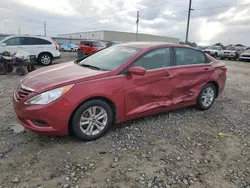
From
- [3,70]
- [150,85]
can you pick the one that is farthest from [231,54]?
[150,85]

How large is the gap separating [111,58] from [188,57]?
1.65m

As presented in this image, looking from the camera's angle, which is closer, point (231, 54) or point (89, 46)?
point (89, 46)

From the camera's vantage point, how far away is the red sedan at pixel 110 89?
2.84 m

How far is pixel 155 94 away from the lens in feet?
12.2

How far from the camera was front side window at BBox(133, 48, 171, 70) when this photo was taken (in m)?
3.58

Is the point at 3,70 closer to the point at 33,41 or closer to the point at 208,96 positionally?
the point at 33,41

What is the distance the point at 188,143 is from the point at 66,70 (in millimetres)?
2303

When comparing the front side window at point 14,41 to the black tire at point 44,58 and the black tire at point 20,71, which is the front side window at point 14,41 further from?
the black tire at point 20,71

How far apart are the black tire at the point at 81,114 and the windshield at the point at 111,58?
659 millimetres

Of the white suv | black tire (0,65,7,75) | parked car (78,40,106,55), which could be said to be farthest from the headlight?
parked car (78,40,106,55)

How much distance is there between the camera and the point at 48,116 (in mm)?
2791

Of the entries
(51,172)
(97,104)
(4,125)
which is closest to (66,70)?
(97,104)

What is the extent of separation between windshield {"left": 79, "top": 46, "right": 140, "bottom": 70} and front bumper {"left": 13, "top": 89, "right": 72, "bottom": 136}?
1009 mm

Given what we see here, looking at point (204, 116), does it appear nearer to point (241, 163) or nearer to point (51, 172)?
point (241, 163)
